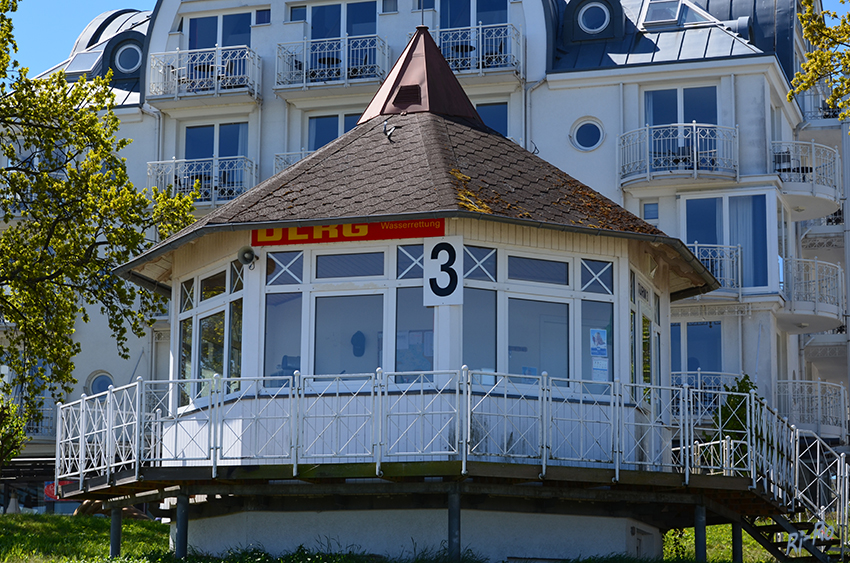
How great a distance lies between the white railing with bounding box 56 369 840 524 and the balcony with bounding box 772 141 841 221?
17.0 meters

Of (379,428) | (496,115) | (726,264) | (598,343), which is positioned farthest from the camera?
(496,115)

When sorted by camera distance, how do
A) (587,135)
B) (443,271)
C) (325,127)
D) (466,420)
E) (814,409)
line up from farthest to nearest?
1. (325,127)
2. (587,135)
3. (814,409)
4. (443,271)
5. (466,420)

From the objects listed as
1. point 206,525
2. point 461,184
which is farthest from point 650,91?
point 206,525

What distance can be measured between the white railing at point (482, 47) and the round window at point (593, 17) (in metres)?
2.28

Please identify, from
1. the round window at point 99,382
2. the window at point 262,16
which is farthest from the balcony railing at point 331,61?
the round window at point 99,382

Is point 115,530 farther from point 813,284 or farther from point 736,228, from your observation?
point 813,284

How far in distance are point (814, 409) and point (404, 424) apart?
1982 centimetres

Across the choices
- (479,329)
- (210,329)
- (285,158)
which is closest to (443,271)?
(479,329)

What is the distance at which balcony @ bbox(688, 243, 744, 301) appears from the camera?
3384 cm

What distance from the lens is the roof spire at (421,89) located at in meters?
22.4

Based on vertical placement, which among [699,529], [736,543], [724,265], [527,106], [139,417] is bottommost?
[736,543]

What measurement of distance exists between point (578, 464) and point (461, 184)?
448cm

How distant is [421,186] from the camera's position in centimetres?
1923

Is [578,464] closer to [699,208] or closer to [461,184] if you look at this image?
[461,184]
